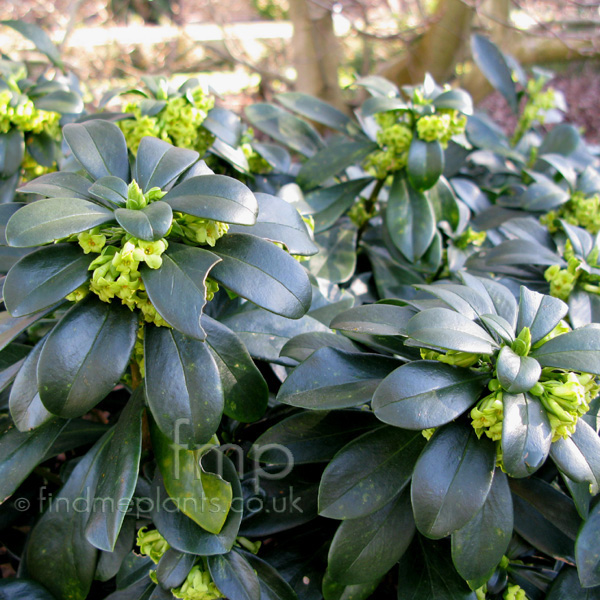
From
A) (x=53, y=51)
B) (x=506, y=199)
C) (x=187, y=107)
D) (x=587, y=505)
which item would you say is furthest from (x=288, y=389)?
(x=53, y=51)

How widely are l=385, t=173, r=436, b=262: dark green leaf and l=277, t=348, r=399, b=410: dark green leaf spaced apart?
0.52 meters

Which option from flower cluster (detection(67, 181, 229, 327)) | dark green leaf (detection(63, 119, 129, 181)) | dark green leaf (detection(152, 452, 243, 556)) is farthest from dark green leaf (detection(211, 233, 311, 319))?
dark green leaf (detection(152, 452, 243, 556))

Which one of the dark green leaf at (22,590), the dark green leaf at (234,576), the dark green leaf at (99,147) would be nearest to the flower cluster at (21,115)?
the dark green leaf at (99,147)

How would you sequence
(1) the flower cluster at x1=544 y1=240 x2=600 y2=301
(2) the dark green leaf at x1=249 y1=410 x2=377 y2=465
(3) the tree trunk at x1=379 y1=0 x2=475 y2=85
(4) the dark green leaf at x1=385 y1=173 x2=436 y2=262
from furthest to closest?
(3) the tree trunk at x1=379 y1=0 x2=475 y2=85 → (4) the dark green leaf at x1=385 y1=173 x2=436 y2=262 → (1) the flower cluster at x1=544 y1=240 x2=600 y2=301 → (2) the dark green leaf at x1=249 y1=410 x2=377 y2=465

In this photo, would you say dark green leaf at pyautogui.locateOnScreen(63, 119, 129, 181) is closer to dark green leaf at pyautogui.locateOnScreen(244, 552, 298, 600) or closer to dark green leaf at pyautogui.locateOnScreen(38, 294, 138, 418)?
dark green leaf at pyautogui.locateOnScreen(38, 294, 138, 418)

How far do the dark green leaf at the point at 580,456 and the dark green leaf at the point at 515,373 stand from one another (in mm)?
127

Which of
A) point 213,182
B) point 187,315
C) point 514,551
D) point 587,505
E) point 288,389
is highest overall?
point 213,182

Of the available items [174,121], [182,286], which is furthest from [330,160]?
[182,286]

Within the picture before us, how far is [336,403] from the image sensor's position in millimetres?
896

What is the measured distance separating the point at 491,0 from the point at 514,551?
3.35 metres

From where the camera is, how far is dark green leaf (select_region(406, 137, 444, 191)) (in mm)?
1365

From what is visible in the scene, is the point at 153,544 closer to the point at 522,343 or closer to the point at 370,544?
the point at 370,544

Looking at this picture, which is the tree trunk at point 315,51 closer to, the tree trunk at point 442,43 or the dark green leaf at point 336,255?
the tree trunk at point 442,43

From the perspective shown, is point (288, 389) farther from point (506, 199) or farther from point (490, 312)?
point (506, 199)
